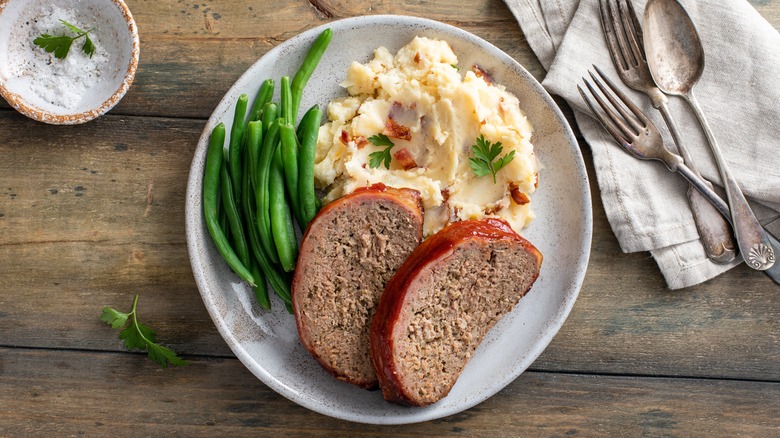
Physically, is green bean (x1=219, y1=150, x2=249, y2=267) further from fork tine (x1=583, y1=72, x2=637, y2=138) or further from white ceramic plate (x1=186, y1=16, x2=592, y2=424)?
fork tine (x1=583, y1=72, x2=637, y2=138)

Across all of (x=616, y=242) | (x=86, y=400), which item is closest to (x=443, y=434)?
(x=616, y=242)

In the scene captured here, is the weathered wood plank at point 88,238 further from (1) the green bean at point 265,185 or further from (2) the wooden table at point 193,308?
(1) the green bean at point 265,185

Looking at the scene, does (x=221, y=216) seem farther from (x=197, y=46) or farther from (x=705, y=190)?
(x=705, y=190)

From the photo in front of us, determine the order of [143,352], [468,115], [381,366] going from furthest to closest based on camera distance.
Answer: [143,352], [468,115], [381,366]

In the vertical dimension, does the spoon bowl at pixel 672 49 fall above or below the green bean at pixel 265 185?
above

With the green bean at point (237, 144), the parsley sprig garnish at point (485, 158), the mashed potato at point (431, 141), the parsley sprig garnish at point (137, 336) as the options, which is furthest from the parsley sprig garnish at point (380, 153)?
the parsley sprig garnish at point (137, 336)

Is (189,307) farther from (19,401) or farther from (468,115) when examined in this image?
(468,115)

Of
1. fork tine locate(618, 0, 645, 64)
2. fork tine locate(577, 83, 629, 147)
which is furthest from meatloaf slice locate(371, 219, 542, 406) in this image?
fork tine locate(618, 0, 645, 64)
